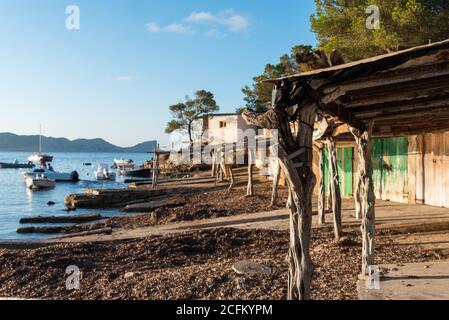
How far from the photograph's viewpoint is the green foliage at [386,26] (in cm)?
1975

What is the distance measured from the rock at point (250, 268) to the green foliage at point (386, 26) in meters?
13.1

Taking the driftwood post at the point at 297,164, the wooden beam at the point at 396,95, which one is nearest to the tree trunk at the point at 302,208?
the driftwood post at the point at 297,164

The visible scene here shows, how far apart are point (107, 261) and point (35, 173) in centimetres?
4782

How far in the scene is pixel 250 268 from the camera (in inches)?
329

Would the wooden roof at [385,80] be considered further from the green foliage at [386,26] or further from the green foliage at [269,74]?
the green foliage at [269,74]

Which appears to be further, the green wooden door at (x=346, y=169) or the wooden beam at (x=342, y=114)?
the green wooden door at (x=346, y=169)

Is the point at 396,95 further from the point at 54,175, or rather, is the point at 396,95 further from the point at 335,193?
the point at 54,175

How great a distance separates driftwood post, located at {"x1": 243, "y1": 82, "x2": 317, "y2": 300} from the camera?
16.6 ft

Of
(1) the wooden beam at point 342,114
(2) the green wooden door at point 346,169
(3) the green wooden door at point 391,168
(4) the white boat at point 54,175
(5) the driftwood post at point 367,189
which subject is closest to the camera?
(1) the wooden beam at point 342,114

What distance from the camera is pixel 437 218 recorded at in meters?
12.8

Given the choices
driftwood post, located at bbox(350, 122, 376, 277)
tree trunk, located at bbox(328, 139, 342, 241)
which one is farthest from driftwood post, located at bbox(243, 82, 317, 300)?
tree trunk, located at bbox(328, 139, 342, 241)

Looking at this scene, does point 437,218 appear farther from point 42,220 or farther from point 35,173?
point 35,173

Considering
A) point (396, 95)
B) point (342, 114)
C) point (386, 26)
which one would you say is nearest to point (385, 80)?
point (396, 95)

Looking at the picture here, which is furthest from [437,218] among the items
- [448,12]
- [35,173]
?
[35,173]
